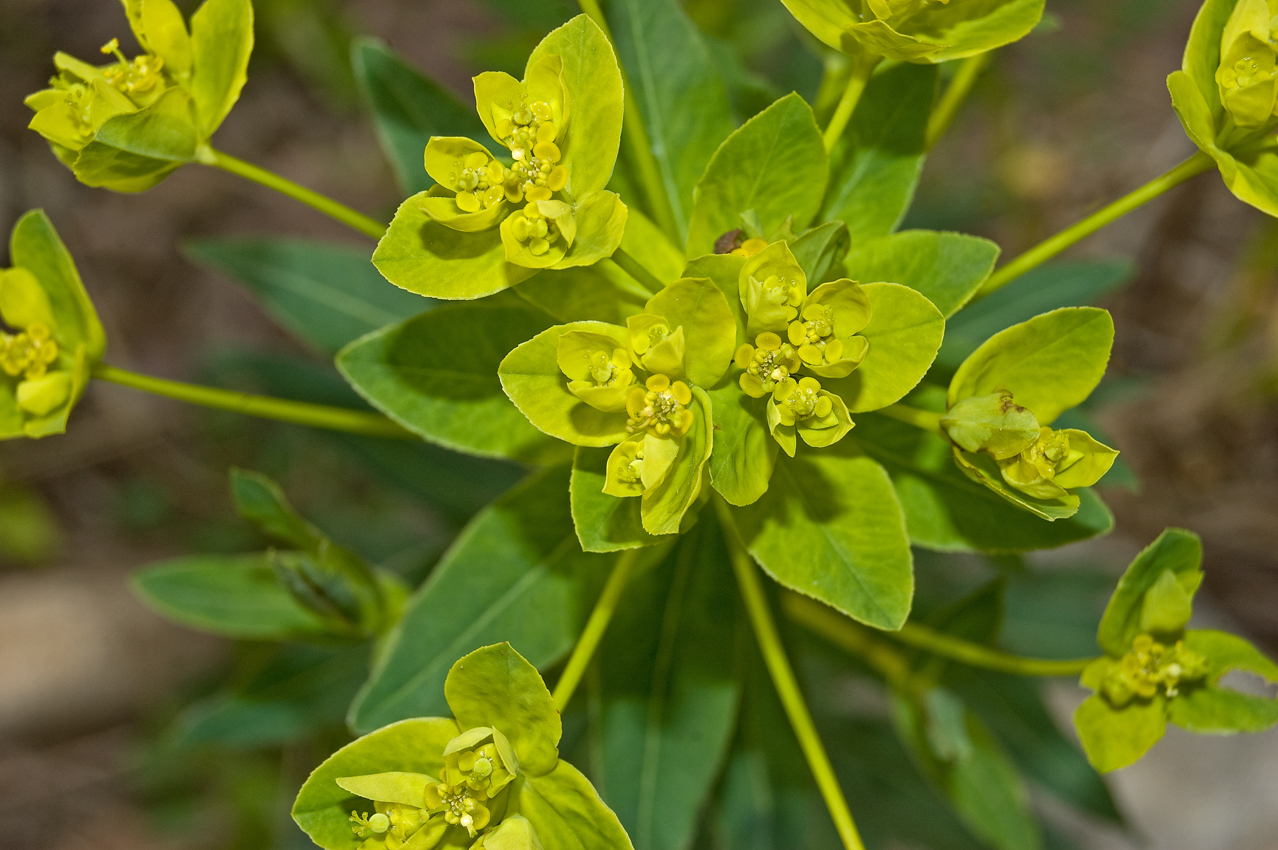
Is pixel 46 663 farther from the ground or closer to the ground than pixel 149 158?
closer to the ground

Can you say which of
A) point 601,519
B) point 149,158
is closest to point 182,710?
point 149,158

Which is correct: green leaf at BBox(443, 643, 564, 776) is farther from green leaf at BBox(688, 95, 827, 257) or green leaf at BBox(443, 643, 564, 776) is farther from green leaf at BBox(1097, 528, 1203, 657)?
green leaf at BBox(1097, 528, 1203, 657)

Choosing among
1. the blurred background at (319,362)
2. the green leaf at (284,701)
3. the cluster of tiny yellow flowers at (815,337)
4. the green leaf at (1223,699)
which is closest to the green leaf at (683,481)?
the cluster of tiny yellow flowers at (815,337)

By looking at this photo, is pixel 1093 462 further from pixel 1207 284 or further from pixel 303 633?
pixel 1207 284

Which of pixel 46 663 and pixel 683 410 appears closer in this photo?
pixel 683 410

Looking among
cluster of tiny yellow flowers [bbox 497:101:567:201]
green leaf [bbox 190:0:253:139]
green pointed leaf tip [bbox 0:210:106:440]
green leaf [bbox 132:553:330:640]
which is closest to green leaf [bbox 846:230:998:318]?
cluster of tiny yellow flowers [bbox 497:101:567:201]

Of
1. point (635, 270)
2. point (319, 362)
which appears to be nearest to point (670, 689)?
point (635, 270)

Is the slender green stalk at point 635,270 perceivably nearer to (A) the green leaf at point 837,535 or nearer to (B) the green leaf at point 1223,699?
(A) the green leaf at point 837,535
